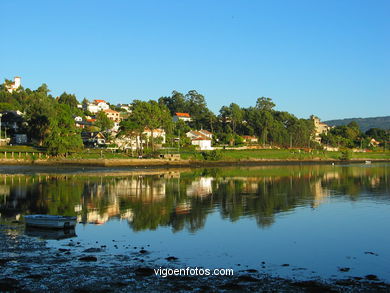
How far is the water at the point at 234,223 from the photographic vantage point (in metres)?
21.0

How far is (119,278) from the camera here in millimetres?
17031

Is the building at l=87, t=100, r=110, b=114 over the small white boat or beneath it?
over

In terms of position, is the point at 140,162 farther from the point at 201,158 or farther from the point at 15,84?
the point at 15,84

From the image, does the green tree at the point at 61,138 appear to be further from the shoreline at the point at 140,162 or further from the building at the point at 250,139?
the building at the point at 250,139

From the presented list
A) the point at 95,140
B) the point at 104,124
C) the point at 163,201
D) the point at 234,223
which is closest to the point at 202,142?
the point at 95,140

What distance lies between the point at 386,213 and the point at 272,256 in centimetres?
1834

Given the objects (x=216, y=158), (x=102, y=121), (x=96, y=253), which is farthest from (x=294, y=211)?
(x=102, y=121)

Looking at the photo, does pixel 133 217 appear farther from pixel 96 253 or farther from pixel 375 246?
pixel 375 246

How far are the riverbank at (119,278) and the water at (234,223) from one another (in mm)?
1007

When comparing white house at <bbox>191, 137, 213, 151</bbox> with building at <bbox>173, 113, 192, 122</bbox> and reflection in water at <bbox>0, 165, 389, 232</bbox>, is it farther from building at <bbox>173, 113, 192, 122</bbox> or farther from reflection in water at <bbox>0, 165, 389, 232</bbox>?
reflection in water at <bbox>0, 165, 389, 232</bbox>

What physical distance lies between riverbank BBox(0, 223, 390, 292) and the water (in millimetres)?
1007

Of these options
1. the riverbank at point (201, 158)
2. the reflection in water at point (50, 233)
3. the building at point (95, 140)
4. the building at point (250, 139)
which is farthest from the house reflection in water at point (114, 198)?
the building at point (250, 139)

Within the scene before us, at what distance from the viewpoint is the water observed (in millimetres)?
20969

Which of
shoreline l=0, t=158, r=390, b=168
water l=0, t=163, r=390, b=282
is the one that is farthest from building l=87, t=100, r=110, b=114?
water l=0, t=163, r=390, b=282
